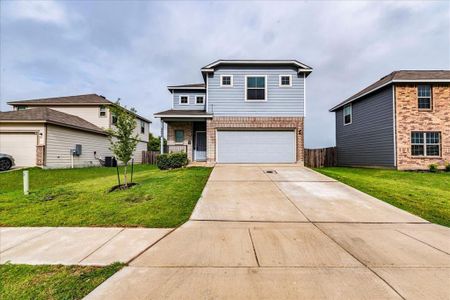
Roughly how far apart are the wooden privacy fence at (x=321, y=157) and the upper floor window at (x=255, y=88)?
22.0ft

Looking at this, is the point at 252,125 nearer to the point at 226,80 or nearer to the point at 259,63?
the point at 226,80

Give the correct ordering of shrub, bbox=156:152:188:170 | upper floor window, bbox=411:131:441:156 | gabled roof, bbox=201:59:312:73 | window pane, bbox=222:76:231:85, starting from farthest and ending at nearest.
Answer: window pane, bbox=222:76:231:85 → upper floor window, bbox=411:131:441:156 → gabled roof, bbox=201:59:312:73 → shrub, bbox=156:152:188:170

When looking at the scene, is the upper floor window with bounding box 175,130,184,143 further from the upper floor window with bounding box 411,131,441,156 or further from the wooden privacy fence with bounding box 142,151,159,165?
the upper floor window with bounding box 411,131,441,156

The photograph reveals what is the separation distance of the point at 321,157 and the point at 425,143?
6399 mm

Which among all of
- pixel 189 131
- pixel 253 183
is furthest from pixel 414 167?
pixel 189 131

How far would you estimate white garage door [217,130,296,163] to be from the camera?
13273 mm

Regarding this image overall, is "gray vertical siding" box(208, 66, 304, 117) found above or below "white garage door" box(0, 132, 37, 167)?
above

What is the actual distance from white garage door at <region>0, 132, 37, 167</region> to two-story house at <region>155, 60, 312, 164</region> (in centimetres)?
903

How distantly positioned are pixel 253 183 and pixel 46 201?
6936mm

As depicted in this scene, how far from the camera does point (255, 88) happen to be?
532 inches

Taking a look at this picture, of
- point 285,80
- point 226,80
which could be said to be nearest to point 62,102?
point 226,80

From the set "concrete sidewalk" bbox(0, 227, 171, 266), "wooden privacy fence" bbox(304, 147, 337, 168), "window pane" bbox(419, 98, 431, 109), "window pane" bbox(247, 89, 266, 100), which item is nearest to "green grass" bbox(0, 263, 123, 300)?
"concrete sidewalk" bbox(0, 227, 171, 266)

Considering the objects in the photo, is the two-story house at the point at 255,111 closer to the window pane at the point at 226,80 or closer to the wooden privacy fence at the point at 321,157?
the window pane at the point at 226,80

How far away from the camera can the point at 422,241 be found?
12.7 feet
